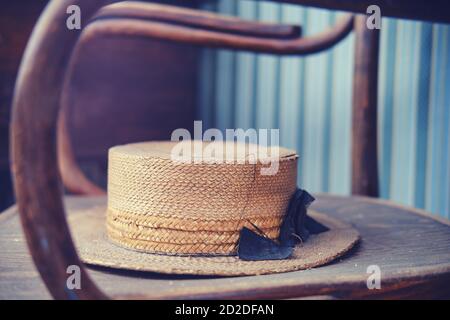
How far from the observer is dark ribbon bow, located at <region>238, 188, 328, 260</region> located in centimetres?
68

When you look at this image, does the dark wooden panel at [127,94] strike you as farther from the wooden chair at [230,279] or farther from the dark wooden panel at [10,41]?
the wooden chair at [230,279]

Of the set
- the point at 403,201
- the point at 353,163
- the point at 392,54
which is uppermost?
the point at 392,54

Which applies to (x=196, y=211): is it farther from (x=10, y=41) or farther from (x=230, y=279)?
(x=10, y=41)

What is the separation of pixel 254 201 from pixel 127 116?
1.20 metres

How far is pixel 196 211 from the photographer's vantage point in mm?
692

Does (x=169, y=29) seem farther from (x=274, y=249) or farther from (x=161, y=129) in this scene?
(x=161, y=129)

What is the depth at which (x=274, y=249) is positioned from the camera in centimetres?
70

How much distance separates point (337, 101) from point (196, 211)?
941 mm

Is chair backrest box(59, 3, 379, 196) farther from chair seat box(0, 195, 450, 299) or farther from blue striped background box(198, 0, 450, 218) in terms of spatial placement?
chair seat box(0, 195, 450, 299)

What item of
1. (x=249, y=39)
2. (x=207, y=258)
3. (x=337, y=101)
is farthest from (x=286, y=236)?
(x=337, y=101)

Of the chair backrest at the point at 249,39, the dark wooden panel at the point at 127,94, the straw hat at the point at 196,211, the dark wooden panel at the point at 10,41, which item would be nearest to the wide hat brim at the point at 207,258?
the straw hat at the point at 196,211

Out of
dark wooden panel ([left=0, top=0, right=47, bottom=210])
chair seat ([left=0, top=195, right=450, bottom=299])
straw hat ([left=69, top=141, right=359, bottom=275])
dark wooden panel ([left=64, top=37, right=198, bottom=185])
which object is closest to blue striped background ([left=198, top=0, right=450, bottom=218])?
dark wooden panel ([left=64, top=37, right=198, bottom=185])

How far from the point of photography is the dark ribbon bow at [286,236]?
0.68 metres
